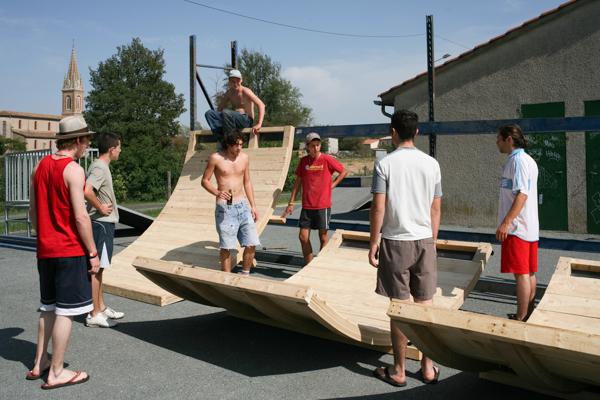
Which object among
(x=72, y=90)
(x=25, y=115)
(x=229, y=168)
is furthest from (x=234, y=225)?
(x=72, y=90)

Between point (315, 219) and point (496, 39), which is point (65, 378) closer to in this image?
point (315, 219)

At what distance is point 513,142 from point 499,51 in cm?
1125

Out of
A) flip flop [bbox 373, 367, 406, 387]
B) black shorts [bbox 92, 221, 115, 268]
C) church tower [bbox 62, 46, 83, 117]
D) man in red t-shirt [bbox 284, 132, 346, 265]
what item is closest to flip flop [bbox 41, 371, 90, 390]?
black shorts [bbox 92, 221, 115, 268]

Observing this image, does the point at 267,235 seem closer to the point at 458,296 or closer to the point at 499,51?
the point at 499,51

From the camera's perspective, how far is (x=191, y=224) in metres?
8.45

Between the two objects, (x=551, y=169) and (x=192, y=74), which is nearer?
Result: (x=192, y=74)

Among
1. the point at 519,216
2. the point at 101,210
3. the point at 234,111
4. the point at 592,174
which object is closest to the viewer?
the point at 519,216

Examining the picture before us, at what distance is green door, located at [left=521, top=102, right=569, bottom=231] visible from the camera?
47.5 ft

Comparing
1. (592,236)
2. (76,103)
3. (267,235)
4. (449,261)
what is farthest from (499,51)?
(76,103)

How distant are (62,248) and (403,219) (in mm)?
2555

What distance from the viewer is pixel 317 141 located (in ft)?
25.9

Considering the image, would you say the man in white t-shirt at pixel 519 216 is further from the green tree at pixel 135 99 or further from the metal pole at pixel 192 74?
the green tree at pixel 135 99

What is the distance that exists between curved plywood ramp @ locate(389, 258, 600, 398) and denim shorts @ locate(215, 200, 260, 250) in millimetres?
3479

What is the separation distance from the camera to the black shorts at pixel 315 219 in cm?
788
